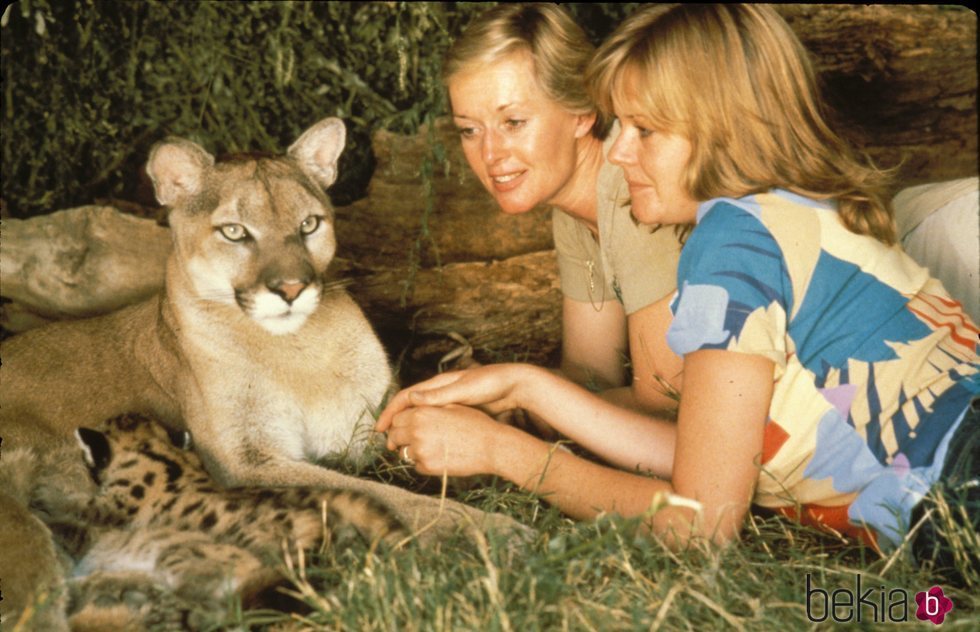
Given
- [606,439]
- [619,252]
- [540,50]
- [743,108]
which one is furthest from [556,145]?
[606,439]

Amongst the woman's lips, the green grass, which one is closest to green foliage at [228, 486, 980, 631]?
the green grass

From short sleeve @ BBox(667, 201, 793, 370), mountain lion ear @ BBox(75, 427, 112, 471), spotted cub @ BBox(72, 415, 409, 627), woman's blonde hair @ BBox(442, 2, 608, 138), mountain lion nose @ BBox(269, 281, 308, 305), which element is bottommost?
spotted cub @ BBox(72, 415, 409, 627)

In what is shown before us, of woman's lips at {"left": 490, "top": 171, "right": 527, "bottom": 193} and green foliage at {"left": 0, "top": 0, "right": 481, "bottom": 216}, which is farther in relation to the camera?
green foliage at {"left": 0, "top": 0, "right": 481, "bottom": 216}

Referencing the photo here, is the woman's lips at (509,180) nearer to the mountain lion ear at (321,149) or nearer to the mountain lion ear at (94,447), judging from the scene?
the mountain lion ear at (321,149)

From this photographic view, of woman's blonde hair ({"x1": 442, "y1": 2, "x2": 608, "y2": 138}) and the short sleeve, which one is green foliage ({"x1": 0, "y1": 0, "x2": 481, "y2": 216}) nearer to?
woman's blonde hair ({"x1": 442, "y1": 2, "x2": 608, "y2": 138})

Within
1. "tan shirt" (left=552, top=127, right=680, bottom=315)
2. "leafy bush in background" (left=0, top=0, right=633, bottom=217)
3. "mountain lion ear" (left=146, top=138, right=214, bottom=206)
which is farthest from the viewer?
"leafy bush in background" (left=0, top=0, right=633, bottom=217)

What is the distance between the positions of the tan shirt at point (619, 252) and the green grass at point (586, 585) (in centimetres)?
101

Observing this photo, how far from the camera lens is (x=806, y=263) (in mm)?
3166

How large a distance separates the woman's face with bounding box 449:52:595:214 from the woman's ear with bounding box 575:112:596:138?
0.03m

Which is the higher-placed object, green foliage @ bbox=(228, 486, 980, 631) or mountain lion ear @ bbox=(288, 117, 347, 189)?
mountain lion ear @ bbox=(288, 117, 347, 189)

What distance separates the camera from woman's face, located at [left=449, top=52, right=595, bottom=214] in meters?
4.11

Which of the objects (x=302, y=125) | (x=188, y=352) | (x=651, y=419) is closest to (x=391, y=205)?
(x=302, y=125)

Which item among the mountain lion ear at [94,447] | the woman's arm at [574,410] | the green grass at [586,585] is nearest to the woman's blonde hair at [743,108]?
the woman's arm at [574,410]
